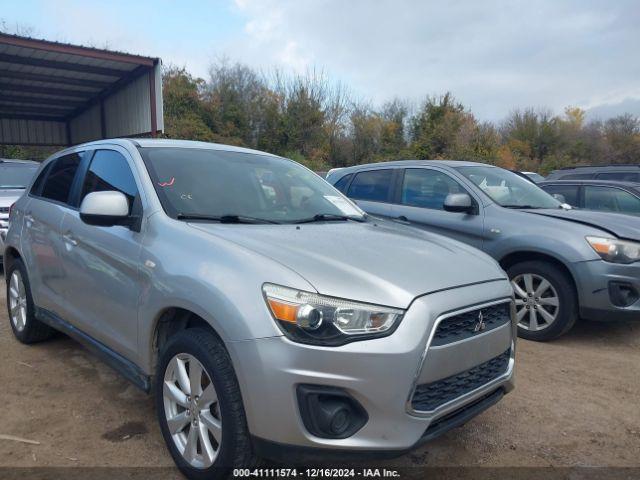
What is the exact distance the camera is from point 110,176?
11.0 ft

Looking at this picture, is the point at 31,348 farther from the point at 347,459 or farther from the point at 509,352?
the point at 509,352

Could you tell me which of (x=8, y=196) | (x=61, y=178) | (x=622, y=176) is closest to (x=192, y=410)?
(x=61, y=178)

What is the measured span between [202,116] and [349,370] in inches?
1191

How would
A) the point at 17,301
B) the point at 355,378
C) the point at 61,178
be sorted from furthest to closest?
the point at 17,301 → the point at 61,178 → the point at 355,378

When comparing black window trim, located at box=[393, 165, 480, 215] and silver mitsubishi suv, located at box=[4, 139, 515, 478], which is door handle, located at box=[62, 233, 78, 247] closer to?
silver mitsubishi suv, located at box=[4, 139, 515, 478]

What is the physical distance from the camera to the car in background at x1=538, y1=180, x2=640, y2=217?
24.1ft

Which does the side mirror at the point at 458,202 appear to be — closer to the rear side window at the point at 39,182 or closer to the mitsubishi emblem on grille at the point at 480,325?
the mitsubishi emblem on grille at the point at 480,325

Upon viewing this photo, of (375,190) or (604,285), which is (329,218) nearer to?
(604,285)

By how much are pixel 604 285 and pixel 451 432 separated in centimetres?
→ 221

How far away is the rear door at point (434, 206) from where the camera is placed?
17.0 feet

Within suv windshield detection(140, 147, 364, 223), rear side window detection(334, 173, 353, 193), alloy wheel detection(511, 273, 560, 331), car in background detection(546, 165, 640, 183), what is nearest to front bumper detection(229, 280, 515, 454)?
suv windshield detection(140, 147, 364, 223)

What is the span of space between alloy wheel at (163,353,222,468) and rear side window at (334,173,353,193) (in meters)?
4.40

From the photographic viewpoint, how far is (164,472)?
256cm

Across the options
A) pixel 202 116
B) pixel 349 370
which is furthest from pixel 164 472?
pixel 202 116
